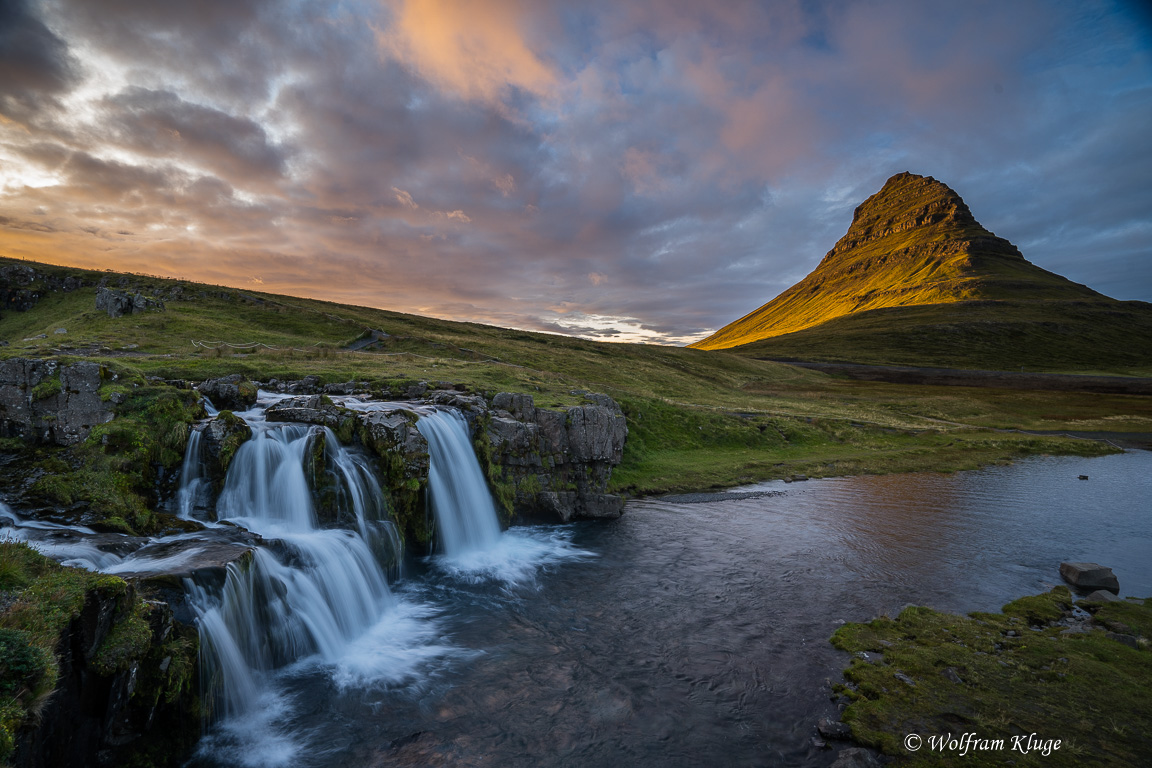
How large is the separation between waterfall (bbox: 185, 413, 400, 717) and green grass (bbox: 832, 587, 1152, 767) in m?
A: 13.2

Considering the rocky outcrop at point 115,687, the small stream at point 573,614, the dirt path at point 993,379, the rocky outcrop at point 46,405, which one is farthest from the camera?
the dirt path at point 993,379

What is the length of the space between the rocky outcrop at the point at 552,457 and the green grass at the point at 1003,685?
14115mm

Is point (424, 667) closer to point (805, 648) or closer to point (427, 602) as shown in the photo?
point (427, 602)

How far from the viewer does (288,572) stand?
1356cm

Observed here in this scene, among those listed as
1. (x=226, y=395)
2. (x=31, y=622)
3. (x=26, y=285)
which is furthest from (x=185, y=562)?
(x=26, y=285)

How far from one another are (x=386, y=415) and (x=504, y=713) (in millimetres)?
12342

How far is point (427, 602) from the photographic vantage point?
55.0ft

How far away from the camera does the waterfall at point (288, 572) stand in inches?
439

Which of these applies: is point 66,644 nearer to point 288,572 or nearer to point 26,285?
point 288,572

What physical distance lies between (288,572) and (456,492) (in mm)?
8754

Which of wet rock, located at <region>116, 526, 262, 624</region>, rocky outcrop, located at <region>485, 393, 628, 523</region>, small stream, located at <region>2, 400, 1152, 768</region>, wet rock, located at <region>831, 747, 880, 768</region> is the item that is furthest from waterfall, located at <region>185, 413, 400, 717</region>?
wet rock, located at <region>831, 747, 880, 768</region>

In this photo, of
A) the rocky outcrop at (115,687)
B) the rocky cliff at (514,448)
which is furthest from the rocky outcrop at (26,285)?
the rocky outcrop at (115,687)

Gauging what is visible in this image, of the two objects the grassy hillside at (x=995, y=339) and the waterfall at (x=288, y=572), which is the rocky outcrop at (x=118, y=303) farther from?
the grassy hillside at (x=995, y=339)

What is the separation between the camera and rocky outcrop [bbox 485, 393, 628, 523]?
24.6m
